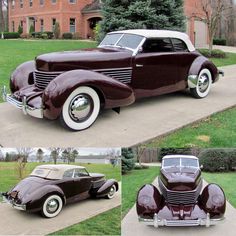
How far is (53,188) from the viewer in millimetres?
5227

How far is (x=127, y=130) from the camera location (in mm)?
5422

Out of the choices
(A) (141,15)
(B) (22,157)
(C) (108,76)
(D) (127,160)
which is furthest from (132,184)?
(A) (141,15)

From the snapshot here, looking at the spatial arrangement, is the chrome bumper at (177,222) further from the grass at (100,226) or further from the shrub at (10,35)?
the shrub at (10,35)

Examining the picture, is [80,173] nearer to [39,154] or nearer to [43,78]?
Result: [39,154]

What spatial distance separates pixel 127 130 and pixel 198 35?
25.7 meters

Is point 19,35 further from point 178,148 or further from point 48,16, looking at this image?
point 178,148

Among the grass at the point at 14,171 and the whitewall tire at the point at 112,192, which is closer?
the grass at the point at 14,171

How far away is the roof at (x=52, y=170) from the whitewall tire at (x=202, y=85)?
A: 3138 mm

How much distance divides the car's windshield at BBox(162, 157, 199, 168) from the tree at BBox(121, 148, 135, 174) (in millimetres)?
674

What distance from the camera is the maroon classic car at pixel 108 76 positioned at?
514 cm

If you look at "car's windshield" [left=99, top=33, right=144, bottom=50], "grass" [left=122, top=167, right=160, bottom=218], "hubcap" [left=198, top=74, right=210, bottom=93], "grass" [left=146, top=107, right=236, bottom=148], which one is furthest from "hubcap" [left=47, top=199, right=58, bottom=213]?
"hubcap" [left=198, top=74, right=210, bottom=93]

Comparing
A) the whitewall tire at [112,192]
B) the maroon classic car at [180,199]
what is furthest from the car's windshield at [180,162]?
the whitewall tire at [112,192]

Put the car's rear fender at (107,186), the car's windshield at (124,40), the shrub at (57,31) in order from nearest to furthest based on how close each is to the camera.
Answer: the car's rear fender at (107,186)
the car's windshield at (124,40)
the shrub at (57,31)

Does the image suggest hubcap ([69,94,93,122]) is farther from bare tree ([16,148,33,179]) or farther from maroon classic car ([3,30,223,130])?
bare tree ([16,148,33,179])
